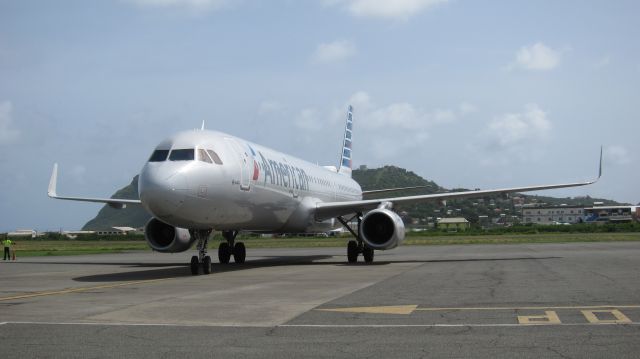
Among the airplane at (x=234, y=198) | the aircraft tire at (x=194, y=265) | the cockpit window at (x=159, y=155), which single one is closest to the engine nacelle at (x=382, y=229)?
the airplane at (x=234, y=198)

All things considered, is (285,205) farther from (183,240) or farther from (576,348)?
(576,348)

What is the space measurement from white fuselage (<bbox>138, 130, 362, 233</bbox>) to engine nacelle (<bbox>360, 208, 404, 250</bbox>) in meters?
2.88

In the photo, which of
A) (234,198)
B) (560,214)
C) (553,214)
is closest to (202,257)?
(234,198)

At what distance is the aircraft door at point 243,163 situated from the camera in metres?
20.1

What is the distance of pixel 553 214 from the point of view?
194 meters

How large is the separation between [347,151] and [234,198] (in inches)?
866

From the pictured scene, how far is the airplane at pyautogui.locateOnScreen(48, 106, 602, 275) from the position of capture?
679 inches

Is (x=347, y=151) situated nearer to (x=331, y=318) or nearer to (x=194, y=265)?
(x=194, y=265)

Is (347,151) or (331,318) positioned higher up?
(347,151)

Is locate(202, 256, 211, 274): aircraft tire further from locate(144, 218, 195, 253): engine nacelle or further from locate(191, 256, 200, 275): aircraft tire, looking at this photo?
locate(144, 218, 195, 253): engine nacelle

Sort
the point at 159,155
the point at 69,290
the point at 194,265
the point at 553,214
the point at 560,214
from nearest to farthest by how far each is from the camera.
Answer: the point at 69,290 < the point at 159,155 < the point at 194,265 < the point at 560,214 < the point at 553,214

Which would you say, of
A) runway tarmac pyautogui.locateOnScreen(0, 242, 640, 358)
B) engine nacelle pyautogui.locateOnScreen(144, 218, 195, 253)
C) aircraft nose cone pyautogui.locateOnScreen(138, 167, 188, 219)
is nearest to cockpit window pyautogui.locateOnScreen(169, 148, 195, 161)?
aircraft nose cone pyautogui.locateOnScreen(138, 167, 188, 219)

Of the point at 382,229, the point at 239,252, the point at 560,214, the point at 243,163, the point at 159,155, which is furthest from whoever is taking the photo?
the point at 560,214

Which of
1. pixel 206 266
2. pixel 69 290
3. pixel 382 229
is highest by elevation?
pixel 382 229
